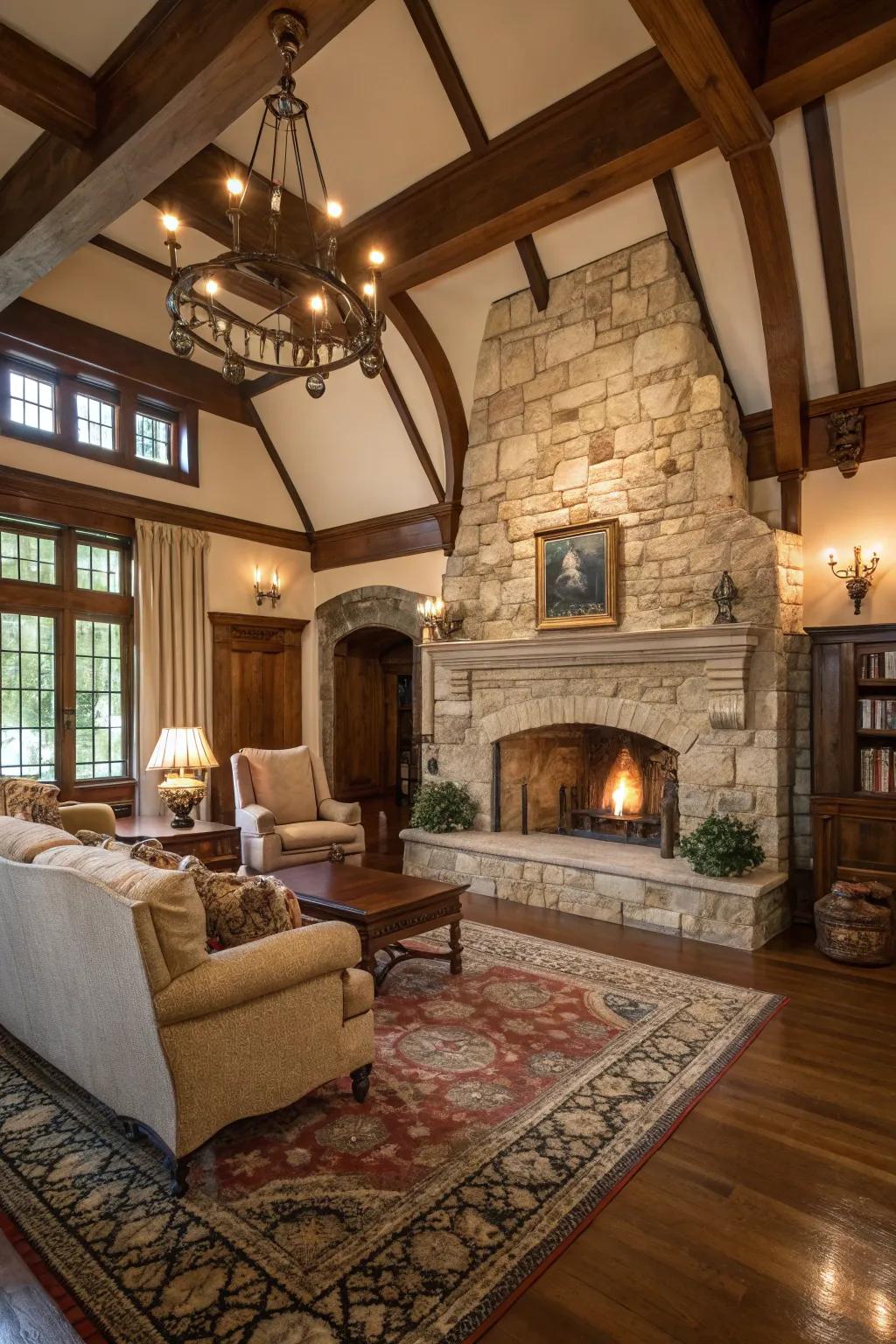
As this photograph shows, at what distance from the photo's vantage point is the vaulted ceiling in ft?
10.5

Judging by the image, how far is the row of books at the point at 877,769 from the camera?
15.4ft

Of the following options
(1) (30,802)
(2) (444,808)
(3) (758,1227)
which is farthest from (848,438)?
(1) (30,802)

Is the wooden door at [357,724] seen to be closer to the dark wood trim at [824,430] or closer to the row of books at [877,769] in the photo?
the dark wood trim at [824,430]

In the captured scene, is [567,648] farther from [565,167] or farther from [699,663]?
[565,167]

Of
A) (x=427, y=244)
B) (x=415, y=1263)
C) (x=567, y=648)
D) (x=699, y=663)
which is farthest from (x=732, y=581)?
(x=415, y=1263)

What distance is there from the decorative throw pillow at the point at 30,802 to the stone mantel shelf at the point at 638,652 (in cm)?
325

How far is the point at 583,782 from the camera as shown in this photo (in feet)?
22.2

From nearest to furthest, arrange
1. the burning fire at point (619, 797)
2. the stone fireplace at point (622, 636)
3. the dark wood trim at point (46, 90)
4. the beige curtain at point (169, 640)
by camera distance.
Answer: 1. the dark wood trim at point (46, 90)
2. the stone fireplace at point (622, 636)
3. the burning fire at point (619, 797)
4. the beige curtain at point (169, 640)

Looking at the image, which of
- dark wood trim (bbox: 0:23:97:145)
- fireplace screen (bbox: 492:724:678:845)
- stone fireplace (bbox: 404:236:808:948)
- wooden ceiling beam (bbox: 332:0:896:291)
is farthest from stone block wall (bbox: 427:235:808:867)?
dark wood trim (bbox: 0:23:97:145)

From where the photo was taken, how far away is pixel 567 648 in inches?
225

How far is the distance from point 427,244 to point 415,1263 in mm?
5189

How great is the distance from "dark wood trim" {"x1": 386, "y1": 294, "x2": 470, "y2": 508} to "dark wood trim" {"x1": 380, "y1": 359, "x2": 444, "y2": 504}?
156 mm

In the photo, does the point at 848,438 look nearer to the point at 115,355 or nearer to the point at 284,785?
the point at 284,785

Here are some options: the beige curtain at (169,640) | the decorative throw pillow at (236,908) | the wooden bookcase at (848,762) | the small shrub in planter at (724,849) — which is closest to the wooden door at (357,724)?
the beige curtain at (169,640)
